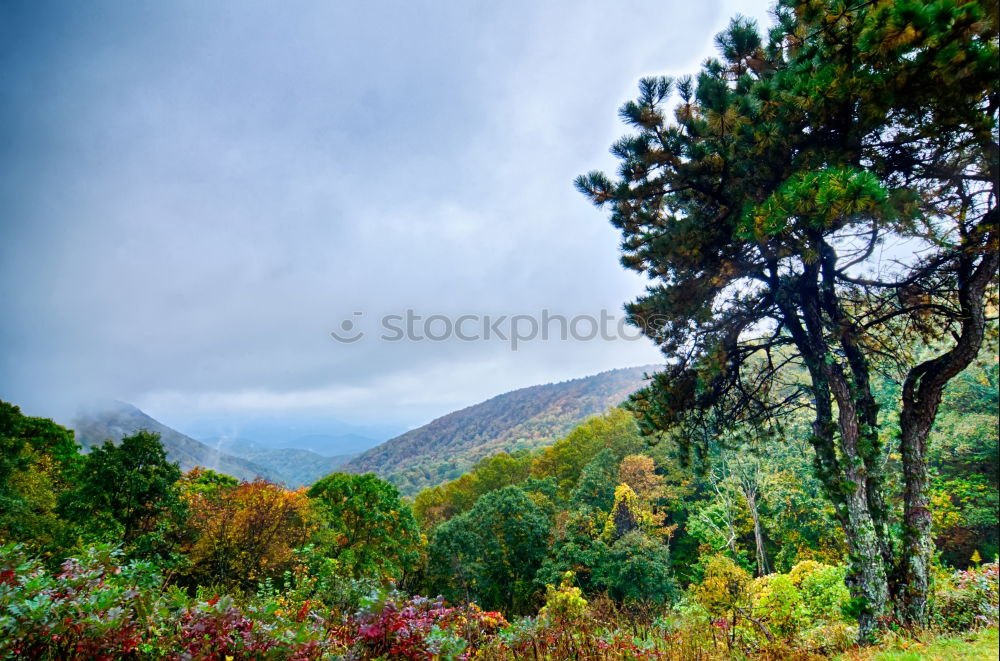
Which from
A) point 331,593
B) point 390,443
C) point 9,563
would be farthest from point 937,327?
point 390,443

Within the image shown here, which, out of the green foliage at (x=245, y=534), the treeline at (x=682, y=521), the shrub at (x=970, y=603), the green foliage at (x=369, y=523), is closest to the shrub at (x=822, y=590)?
the shrub at (x=970, y=603)

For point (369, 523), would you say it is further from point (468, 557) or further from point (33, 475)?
point (33, 475)

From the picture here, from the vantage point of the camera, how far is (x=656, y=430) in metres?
6.46

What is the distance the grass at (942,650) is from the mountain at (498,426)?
97989 mm

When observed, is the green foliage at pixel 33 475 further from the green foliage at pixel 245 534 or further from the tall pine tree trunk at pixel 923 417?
the tall pine tree trunk at pixel 923 417

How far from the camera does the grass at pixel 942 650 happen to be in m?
3.21

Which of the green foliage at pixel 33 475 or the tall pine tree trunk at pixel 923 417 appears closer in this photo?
the tall pine tree trunk at pixel 923 417

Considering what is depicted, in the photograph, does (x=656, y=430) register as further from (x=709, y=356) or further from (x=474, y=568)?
(x=474, y=568)

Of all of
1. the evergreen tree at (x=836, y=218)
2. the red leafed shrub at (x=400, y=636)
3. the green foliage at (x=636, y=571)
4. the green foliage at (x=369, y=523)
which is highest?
the evergreen tree at (x=836, y=218)

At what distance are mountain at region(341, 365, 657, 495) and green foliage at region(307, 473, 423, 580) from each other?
250 feet

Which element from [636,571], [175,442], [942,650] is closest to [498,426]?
[175,442]

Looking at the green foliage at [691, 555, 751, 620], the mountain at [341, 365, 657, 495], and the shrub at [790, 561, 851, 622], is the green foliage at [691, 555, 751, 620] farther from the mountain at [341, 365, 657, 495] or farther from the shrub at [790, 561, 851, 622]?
the mountain at [341, 365, 657, 495]

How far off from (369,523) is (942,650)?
2278cm

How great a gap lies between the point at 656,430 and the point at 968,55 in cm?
509
